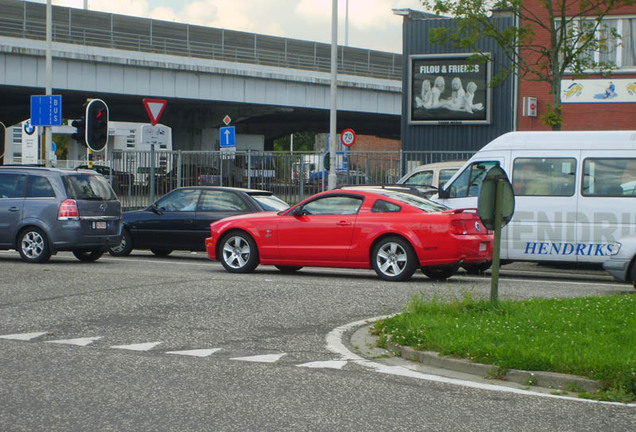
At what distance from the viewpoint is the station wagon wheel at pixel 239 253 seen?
15.6 meters

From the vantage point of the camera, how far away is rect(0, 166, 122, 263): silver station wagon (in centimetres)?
1733

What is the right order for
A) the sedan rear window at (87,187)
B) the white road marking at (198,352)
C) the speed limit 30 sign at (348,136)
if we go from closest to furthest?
the white road marking at (198,352), the sedan rear window at (87,187), the speed limit 30 sign at (348,136)

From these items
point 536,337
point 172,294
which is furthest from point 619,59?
point 536,337

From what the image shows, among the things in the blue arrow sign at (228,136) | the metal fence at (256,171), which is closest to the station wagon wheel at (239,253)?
the metal fence at (256,171)

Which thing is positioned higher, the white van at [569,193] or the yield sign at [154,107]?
the yield sign at [154,107]

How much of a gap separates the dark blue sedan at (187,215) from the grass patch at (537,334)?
29.7 ft

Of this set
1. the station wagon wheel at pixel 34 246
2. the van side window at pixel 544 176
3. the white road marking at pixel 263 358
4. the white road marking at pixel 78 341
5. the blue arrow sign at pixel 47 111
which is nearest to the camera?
the white road marking at pixel 263 358

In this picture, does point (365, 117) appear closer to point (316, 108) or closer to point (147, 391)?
point (316, 108)

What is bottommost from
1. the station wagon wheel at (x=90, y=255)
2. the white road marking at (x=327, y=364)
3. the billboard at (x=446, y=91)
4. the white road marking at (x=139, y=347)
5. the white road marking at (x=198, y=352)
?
the station wagon wheel at (x=90, y=255)

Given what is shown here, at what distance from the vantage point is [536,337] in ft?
26.8

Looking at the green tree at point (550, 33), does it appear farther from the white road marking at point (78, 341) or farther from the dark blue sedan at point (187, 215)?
the white road marking at point (78, 341)

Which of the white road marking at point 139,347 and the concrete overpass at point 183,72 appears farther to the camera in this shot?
the concrete overpass at point 183,72

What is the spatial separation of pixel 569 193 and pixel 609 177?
677 millimetres

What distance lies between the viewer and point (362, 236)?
581 inches
